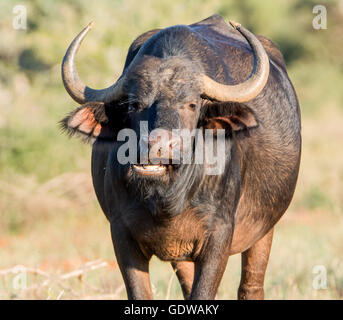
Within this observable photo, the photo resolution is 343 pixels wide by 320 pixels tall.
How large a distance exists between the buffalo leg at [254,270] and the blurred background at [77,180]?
1.82 ft

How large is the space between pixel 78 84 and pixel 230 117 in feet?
3.72

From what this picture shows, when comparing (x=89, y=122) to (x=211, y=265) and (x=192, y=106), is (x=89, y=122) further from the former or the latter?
(x=211, y=265)

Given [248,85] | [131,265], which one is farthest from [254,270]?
[248,85]

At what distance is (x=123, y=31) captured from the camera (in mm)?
16750

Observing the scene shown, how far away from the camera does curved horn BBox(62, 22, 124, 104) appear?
5.88 m

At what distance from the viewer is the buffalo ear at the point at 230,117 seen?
5758mm

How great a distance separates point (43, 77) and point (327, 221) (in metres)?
7.51

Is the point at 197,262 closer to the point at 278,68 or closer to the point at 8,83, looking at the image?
the point at 278,68

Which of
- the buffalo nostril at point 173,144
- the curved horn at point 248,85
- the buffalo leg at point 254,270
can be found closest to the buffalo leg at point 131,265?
the buffalo nostril at point 173,144

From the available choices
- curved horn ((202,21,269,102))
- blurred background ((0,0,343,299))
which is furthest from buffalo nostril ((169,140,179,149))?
blurred background ((0,0,343,299))

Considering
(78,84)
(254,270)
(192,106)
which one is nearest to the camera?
(192,106)

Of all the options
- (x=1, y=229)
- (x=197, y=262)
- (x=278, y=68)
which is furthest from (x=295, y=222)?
(x=197, y=262)

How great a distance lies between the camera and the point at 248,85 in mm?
5801

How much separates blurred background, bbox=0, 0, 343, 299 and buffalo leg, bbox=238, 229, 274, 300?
56 cm
